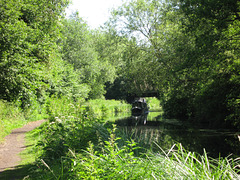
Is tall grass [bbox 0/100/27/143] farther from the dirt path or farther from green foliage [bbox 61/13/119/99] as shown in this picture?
green foliage [bbox 61/13/119/99]

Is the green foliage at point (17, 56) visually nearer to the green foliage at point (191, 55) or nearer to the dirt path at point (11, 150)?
the dirt path at point (11, 150)

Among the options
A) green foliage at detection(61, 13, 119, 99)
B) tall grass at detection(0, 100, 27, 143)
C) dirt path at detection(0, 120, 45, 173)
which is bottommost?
dirt path at detection(0, 120, 45, 173)

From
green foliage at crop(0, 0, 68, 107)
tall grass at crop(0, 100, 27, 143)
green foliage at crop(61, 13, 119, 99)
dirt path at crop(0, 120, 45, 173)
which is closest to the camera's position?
dirt path at crop(0, 120, 45, 173)

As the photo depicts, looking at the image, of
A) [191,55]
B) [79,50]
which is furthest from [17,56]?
[79,50]

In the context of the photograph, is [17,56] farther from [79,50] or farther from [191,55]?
[79,50]

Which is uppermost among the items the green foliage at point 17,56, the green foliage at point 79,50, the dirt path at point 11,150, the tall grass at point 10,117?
the green foliage at point 79,50

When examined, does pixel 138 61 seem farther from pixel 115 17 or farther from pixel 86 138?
pixel 86 138

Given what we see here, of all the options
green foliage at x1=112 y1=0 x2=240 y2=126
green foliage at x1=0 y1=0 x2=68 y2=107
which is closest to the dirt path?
green foliage at x1=0 y1=0 x2=68 y2=107

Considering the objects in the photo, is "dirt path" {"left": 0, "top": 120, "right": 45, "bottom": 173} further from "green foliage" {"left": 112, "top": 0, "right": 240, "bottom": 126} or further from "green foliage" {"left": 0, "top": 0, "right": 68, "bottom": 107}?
"green foliage" {"left": 112, "top": 0, "right": 240, "bottom": 126}

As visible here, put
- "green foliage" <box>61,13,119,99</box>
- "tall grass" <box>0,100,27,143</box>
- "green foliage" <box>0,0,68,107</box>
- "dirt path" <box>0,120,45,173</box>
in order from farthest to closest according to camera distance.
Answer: "green foliage" <box>61,13,119,99</box> < "tall grass" <box>0,100,27,143</box> < "green foliage" <box>0,0,68,107</box> < "dirt path" <box>0,120,45,173</box>

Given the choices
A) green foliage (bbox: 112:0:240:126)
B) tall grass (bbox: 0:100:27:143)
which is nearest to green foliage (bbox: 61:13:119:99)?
green foliage (bbox: 112:0:240:126)

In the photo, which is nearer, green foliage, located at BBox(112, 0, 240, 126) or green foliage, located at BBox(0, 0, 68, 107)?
green foliage, located at BBox(0, 0, 68, 107)

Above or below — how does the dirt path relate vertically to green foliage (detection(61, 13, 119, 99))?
below

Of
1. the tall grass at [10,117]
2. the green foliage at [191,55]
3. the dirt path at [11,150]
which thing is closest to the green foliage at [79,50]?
the green foliage at [191,55]
